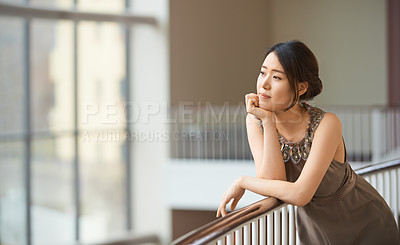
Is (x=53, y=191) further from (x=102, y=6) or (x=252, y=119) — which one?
(x=252, y=119)

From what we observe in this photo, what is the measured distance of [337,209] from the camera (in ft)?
8.41

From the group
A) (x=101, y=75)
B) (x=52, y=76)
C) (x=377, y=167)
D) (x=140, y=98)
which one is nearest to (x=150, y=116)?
(x=140, y=98)

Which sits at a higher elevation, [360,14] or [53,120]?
[360,14]

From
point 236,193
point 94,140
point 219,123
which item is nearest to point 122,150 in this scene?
point 94,140

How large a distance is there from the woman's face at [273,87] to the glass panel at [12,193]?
920 cm

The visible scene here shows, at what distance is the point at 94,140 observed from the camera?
39.6 ft

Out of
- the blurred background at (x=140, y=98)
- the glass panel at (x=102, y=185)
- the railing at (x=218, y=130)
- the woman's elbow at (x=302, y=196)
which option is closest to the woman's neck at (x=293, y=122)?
the woman's elbow at (x=302, y=196)

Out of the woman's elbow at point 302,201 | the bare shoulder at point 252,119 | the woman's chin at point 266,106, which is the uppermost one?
the woman's chin at point 266,106

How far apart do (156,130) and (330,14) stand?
17.3 ft

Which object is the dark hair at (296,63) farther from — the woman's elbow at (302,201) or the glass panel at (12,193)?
the glass panel at (12,193)

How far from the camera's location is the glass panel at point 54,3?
11.0 m

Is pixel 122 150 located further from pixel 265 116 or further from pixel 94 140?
pixel 265 116

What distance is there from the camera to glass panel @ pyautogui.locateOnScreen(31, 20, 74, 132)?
36.1 feet

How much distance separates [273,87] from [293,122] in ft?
0.76
